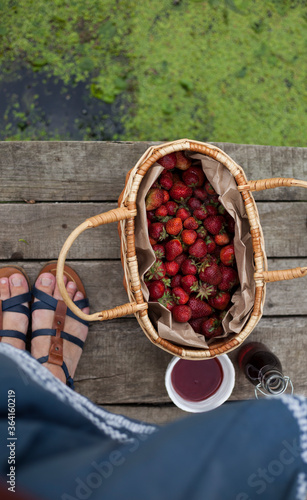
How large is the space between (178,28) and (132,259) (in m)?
1.11

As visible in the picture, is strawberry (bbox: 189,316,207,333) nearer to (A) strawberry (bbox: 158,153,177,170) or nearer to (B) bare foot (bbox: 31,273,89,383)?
(B) bare foot (bbox: 31,273,89,383)

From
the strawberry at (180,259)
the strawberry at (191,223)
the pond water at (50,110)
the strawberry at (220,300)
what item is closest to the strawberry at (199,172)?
the strawberry at (191,223)

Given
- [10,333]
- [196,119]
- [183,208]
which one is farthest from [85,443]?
[196,119]

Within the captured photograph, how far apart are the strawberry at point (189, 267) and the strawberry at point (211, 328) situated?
0.14 m

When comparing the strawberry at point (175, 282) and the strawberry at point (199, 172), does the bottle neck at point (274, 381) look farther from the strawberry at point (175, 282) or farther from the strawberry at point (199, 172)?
the strawberry at point (199, 172)

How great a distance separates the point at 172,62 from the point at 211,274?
95cm

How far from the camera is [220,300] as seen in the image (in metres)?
0.99

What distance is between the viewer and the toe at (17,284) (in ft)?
3.41

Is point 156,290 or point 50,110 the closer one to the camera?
point 156,290

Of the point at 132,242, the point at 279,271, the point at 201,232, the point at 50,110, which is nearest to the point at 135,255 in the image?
the point at 132,242

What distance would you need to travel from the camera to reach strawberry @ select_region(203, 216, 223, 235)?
3.24 feet

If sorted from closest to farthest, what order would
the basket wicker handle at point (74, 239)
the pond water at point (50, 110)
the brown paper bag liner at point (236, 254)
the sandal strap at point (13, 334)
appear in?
the basket wicker handle at point (74, 239)
the brown paper bag liner at point (236, 254)
the sandal strap at point (13, 334)
the pond water at point (50, 110)

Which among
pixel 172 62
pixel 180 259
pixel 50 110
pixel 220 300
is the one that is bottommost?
pixel 220 300

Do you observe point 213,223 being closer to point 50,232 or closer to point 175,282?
point 175,282
